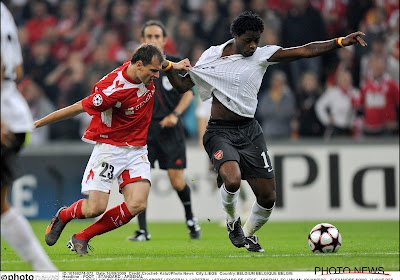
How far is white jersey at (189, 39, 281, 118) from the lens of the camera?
8.41m

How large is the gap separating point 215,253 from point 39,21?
431 inches

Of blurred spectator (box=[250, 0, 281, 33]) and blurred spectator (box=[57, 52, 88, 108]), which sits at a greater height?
blurred spectator (box=[250, 0, 281, 33])

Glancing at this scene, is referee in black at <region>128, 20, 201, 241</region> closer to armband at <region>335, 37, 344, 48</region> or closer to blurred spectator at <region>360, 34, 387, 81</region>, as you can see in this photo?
armband at <region>335, 37, 344, 48</region>

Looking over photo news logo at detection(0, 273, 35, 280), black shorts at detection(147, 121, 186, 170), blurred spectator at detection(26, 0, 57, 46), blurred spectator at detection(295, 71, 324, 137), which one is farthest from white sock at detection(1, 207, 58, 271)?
blurred spectator at detection(26, 0, 57, 46)

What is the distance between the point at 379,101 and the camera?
1477 centimetres

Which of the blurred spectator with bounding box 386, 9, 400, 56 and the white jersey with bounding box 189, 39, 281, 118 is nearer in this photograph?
the white jersey with bounding box 189, 39, 281, 118

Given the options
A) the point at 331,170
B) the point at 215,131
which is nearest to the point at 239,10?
the point at 331,170

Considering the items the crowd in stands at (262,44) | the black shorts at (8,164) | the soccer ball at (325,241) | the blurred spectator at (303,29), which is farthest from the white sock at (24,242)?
the blurred spectator at (303,29)

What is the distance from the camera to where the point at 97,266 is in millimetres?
7137

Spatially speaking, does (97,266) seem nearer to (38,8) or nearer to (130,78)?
(130,78)

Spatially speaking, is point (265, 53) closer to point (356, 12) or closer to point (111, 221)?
point (111, 221)

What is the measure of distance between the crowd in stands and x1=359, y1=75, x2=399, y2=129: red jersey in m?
0.02

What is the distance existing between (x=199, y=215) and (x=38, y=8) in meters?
6.71

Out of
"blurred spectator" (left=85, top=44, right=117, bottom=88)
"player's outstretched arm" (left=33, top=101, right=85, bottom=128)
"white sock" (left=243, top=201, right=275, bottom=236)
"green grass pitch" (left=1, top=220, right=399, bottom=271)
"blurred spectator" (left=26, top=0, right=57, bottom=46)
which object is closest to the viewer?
"green grass pitch" (left=1, top=220, right=399, bottom=271)
